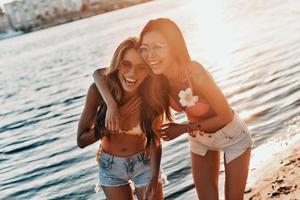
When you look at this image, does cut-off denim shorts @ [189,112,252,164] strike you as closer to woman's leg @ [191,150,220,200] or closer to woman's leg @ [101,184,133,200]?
woman's leg @ [191,150,220,200]

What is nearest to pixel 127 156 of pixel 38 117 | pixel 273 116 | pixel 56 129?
pixel 273 116

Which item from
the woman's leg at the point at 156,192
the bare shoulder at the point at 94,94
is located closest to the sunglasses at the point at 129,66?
the bare shoulder at the point at 94,94

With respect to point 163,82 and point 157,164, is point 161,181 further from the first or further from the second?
point 163,82

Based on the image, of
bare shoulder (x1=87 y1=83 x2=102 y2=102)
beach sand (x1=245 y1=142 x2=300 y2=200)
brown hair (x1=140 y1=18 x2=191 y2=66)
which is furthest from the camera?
beach sand (x1=245 y1=142 x2=300 y2=200)

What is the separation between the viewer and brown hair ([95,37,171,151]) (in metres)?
5.27

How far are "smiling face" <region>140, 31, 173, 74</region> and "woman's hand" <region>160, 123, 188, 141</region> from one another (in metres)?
0.61

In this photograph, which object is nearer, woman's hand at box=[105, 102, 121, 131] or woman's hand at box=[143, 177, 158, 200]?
woman's hand at box=[105, 102, 121, 131]

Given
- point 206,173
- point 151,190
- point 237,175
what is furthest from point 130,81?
point 237,175

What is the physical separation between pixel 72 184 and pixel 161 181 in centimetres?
705

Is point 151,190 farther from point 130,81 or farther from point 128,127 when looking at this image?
Result: point 130,81

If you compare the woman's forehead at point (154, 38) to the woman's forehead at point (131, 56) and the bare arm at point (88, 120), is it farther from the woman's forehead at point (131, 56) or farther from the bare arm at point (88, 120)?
the bare arm at point (88, 120)

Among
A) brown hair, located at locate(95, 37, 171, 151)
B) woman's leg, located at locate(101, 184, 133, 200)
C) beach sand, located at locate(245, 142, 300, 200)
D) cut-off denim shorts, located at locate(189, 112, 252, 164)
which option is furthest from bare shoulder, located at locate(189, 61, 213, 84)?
beach sand, located at locate(245, 142, 300, 200)

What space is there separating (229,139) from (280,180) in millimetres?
2988

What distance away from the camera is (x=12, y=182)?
542 inches
